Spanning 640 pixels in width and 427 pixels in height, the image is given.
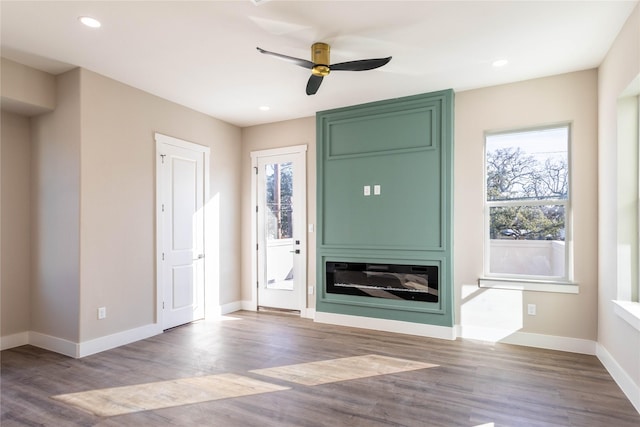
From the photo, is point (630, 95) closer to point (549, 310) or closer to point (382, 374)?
point (549, 310)

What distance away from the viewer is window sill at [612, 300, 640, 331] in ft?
8.36

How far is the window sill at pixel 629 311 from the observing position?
255 centimetres

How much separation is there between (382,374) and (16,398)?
2898 millimetres

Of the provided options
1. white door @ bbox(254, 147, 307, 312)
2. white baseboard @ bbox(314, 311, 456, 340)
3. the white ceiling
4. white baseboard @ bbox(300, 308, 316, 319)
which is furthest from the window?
white door @ bbox(254, 147, 307, 312)

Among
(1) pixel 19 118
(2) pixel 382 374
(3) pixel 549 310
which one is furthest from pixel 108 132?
(3) pixel 549 310

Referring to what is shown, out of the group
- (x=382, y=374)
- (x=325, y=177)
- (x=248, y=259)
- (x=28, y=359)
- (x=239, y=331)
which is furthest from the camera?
(x=248, y=259)

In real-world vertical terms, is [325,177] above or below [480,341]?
above

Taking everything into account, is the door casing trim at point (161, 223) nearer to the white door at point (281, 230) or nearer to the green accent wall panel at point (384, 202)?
the white door at point (281, 230)

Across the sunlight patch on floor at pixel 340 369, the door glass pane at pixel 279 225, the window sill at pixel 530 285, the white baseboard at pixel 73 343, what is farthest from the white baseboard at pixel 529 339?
the white baseboard at pixel 73 343

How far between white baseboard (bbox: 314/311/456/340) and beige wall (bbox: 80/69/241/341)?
223 centimetres

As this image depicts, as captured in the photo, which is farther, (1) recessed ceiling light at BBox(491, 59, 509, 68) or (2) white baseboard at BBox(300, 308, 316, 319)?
(2) white baseboard at BBox(300, 308, 316, 319)

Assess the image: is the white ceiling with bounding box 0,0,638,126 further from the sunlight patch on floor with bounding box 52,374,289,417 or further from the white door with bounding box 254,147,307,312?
the sunlight patch on floor with bounding box 52,374,289,417

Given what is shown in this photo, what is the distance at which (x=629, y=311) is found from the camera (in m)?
2.68

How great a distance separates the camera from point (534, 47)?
321 cm
